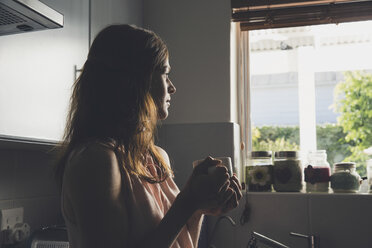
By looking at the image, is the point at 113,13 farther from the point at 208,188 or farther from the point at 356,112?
the point at 356,112

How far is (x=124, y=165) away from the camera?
0.81 meters

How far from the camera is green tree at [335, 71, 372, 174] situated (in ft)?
6.68

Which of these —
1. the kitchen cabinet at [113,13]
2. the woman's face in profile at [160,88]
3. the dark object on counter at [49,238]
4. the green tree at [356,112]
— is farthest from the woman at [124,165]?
the green tree at [356,112]

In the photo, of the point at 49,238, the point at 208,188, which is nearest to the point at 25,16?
the point at 208,188

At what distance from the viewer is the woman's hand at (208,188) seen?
79 cm

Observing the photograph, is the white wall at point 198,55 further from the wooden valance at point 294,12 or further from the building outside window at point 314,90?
the building outside window at point 314,90

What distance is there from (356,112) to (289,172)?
0.55m

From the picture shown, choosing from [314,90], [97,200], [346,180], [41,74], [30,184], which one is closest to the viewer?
[97,200]

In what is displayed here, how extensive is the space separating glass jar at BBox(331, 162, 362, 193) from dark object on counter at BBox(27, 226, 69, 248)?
44.7 inches

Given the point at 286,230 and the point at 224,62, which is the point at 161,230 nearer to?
the point at 286,230

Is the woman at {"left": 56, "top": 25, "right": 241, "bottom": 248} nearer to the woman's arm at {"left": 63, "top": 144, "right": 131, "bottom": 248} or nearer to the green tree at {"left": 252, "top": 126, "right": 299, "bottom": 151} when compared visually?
the woman's arm at {"left": 63, "top": 144, "right": 131, "bottom": 248}

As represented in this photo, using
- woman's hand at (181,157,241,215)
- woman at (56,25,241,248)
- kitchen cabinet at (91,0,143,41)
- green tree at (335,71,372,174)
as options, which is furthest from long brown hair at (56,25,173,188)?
green tree at (335,71,372,174)

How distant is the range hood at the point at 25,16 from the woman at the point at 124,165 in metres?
0.12

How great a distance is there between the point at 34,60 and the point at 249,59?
130 centimetres
